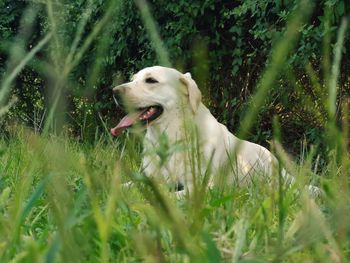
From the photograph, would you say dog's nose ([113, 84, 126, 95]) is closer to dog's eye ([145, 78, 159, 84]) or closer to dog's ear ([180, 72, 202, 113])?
dog's eye ([145, 78, 159, 84])

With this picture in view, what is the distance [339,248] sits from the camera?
0.94 meters

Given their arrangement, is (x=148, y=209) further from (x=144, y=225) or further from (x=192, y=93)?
(x=192, y=93)

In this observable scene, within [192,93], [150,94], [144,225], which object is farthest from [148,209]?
[150,94]


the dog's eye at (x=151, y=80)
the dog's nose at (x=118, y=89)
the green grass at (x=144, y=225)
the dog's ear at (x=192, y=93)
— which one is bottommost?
the green grass at (x=144, y=225)

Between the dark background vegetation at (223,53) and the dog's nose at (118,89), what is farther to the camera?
the dark background vegetation at (223,53)

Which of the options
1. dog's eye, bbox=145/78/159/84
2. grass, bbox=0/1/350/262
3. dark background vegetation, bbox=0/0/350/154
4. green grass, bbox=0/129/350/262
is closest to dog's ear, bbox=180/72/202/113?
dog's eye, bbox=145/78/159/84

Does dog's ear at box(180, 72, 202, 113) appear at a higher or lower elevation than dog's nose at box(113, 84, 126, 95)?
lower

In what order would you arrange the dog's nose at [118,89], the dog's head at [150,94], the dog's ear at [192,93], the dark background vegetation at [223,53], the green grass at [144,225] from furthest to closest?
the dark background vegetation at [223,53] → the dog's nose at [118,89] → the dog's head at [150,94] → the dog's ear at [192,93] → the green grass at [144,225]

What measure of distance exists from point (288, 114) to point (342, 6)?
190 cm

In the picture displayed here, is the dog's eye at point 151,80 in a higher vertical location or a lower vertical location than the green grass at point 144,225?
higher

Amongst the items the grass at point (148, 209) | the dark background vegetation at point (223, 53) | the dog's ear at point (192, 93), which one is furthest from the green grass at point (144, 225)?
the dark background vegetation at point (223, 53)

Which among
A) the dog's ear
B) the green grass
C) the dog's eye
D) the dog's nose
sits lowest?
the green grass

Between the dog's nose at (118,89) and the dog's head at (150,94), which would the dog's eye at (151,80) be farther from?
the dog's nose at (118,89)

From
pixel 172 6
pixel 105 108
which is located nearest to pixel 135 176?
pixel 172 6
